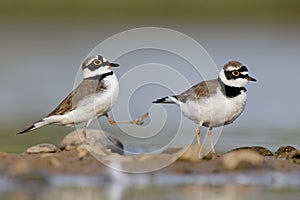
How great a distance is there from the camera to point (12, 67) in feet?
80.2

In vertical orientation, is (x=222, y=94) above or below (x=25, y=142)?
above

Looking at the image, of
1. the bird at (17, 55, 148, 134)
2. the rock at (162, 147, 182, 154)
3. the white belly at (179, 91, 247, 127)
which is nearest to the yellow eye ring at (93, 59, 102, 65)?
the bird at (17, 55, 148, 134)

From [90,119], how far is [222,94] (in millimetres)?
1977

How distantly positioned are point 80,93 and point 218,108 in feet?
6.76

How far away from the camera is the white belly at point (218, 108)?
12.6 meters

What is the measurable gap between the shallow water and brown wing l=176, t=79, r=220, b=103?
1.78 meters

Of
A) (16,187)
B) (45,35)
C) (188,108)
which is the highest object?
(45,35)

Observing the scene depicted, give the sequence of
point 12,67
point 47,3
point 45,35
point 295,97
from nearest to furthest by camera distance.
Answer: point 295,97 → point 12,67 → point 45,35 → point 47,3

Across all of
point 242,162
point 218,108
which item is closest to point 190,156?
point 242,162

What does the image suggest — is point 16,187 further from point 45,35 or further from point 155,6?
point 155,6

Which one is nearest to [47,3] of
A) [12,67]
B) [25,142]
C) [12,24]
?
[12,24]

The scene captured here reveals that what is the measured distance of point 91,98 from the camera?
12945mm

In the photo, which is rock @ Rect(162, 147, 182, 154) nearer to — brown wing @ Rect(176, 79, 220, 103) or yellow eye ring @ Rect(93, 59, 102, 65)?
brown wing @ Rect(176, 79, 220, 103)

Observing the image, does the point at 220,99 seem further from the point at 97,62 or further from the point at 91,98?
the point at 97,62
